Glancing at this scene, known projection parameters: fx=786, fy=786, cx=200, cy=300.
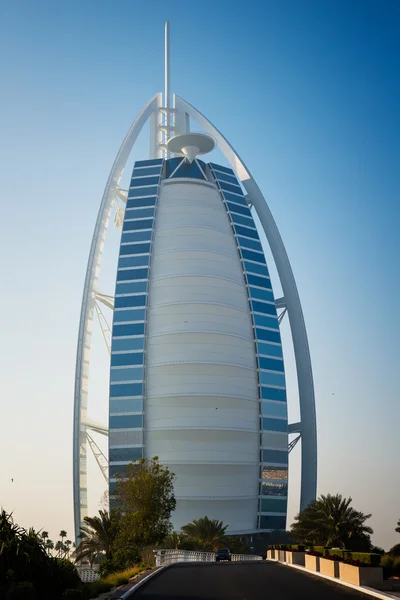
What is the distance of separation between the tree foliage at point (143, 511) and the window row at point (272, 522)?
4806 cm

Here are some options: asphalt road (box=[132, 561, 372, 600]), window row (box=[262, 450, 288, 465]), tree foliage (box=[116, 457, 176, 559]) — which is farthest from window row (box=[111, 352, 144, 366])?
asphalt road (box=[132, 561, 372, 600])

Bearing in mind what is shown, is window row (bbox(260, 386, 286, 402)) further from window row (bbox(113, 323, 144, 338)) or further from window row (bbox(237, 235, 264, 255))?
window row (bbox(237, 235, 264, 255))

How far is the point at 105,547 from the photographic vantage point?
2562 inches

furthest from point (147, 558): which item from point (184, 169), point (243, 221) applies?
point (184, 169)

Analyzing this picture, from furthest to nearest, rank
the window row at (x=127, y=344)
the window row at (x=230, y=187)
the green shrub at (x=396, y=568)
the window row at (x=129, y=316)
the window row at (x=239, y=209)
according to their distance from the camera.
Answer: the window row at (x=230, y=187) → the window row at (x=239, y=209) → the window row at (x=129, y=316) → the window row at (x=127, y=344) → the green shrub at (x=396, y=568)

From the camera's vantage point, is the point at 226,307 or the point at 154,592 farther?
the point at 226,307

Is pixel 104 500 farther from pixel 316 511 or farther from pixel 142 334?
pixel 316 511

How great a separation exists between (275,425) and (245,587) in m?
90.3

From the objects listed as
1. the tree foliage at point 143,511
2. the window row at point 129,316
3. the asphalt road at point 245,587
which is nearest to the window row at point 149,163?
the window row at point 129,316

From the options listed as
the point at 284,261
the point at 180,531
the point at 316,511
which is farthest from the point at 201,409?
the point at 316,511

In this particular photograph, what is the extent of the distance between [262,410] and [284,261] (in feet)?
78.5

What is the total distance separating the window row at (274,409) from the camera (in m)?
115

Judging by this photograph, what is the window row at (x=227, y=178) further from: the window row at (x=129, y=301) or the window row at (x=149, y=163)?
the window row at (x=129, y=301)

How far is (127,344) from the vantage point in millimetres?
113750
